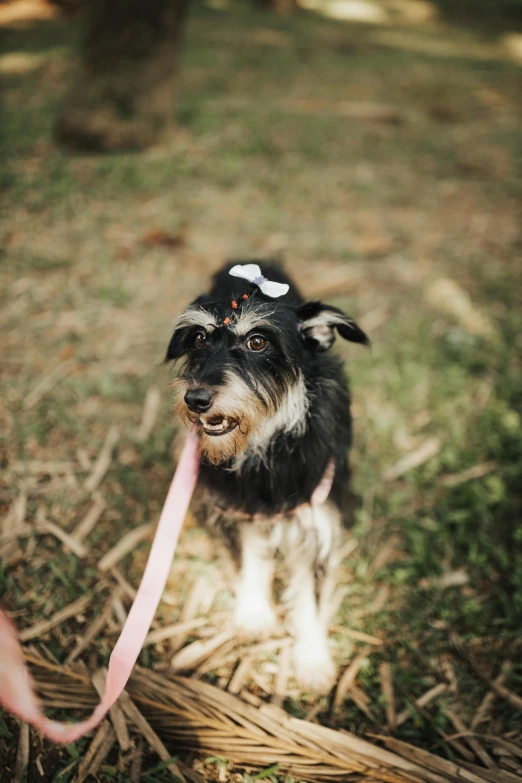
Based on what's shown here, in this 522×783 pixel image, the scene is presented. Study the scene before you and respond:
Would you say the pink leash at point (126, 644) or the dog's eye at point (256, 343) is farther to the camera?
the dog's eye at point (256, 343)

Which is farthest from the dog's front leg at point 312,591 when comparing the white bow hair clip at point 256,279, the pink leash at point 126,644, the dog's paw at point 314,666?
the white bow hair clip at point 256,279

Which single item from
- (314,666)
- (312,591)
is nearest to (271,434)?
(312,591)

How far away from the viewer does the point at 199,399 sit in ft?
6.13

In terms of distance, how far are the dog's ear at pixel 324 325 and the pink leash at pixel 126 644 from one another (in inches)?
28.9

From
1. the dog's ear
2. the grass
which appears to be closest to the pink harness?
the grass

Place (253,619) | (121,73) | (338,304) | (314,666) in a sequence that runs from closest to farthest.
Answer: (314,666) < (253,619) < (338,304) < (121,73)

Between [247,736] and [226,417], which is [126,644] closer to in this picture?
[247,736]

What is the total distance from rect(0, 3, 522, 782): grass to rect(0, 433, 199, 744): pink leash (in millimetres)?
513

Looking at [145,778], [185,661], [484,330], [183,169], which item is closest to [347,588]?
[185,661]

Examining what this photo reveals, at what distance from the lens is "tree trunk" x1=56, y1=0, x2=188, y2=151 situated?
5852 millimetres

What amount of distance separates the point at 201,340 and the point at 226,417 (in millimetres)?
457

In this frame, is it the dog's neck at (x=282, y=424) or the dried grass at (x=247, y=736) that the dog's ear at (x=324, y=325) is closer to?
the dog's neck at (x=282, y=424)

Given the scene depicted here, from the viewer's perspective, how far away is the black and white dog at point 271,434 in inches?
78.8

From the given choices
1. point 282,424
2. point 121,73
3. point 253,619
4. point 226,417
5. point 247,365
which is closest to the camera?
point 226,417
